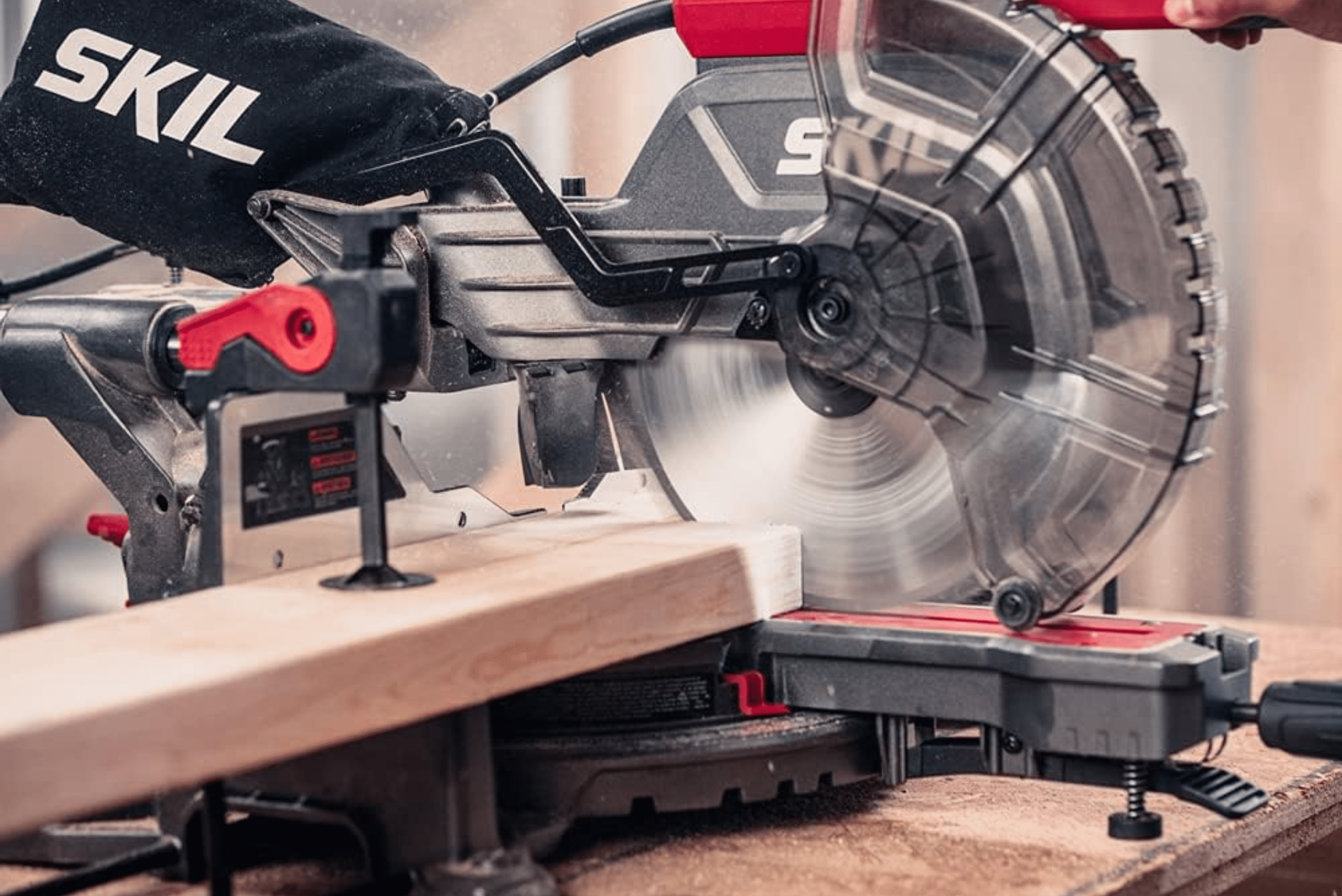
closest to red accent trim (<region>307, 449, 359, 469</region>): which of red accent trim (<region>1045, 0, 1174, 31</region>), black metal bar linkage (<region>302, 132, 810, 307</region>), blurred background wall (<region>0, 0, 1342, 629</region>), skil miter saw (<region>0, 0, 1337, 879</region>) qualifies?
skil miter saw (<region>0, 0, 1337, 879</region>)

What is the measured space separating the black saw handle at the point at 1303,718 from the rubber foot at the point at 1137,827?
0.47ft

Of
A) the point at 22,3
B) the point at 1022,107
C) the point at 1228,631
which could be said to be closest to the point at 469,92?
the point at 1022,107

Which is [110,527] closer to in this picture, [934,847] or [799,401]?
[799,401]

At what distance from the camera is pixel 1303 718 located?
181 centimetres

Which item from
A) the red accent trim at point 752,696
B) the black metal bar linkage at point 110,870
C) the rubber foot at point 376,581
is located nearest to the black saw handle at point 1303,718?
the red accent trim at point 752,696

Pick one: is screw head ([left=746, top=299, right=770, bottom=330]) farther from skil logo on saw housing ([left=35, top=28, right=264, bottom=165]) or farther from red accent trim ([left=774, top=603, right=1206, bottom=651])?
skil logo on saw housing ([left=35, top=28, right=264, bottom=165])

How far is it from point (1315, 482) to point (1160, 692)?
91.1 inches

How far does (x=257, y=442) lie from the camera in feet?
6.12

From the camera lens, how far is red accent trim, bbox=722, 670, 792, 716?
1.97 meters

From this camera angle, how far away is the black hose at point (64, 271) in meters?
2.77

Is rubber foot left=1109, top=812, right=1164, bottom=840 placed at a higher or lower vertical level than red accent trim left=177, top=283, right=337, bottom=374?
lower

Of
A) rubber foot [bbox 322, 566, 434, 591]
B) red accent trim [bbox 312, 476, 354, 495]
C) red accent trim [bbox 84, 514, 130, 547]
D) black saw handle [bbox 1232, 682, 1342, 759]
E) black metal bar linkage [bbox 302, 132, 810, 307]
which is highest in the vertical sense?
black metal bar linkage [bbox 302, 132, 810, 307]

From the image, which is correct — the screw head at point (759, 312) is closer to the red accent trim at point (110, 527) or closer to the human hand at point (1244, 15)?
the human hand at point (1244, 15)

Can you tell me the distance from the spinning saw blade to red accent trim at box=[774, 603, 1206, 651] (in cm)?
3
